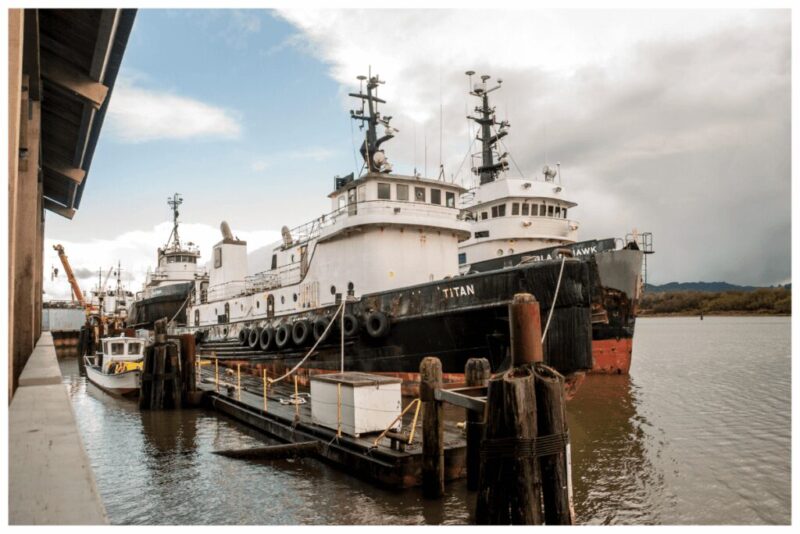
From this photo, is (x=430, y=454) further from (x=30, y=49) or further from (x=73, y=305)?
(x=73, y=305)

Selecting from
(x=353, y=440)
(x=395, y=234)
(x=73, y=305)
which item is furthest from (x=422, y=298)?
(x=73, y=305)

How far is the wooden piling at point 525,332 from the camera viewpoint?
5750 mm

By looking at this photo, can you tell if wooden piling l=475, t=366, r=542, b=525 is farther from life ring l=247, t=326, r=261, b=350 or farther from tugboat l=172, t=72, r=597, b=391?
life ring l=247, t=326, r=261, b=350

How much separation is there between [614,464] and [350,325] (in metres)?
7.56

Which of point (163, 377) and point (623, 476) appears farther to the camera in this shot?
point (163, 377)

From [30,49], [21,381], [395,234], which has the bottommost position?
[21,381]

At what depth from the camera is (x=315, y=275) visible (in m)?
18.0

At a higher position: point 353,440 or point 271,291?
point 271,291

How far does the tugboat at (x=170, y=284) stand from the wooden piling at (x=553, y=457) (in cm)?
2659

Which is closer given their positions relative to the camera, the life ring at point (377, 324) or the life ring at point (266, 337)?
the life ring at point (377, 324)

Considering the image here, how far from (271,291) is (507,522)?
15928 millimetres

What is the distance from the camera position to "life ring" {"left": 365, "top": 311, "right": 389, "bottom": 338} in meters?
14.1

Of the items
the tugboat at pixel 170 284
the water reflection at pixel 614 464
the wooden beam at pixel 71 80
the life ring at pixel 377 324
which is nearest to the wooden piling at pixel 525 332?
the water reflection at pixel 614 464

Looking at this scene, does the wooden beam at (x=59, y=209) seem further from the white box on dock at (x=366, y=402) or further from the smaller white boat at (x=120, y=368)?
the white box on dock at (x=366, y=402)
